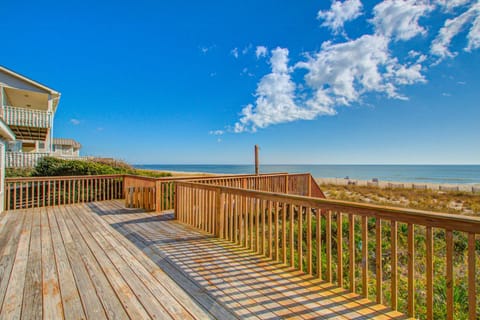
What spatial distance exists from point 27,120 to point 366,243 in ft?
49.3

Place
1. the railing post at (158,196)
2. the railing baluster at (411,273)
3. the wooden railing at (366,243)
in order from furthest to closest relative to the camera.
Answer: the railing post at (158,196) < the railing baluster at (411,273) < the wooden railing at (366,243)

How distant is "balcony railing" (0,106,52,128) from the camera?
10.3 m

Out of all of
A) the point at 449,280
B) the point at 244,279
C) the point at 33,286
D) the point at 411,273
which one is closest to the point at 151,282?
the point at 244,279

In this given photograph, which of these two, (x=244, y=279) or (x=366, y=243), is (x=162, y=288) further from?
(x=366, y=243)

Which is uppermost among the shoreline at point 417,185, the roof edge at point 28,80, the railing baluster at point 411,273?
the roof edge at point 28,80

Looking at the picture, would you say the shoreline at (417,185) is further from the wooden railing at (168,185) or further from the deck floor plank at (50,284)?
the deck floor plank at (50,284)

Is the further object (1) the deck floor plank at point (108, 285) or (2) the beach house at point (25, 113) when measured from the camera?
(2) the beach house at point (25, 113)

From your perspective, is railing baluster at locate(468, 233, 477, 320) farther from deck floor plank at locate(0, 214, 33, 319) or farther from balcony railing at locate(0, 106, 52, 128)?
balcony railing at locate(0, 106, 52, 128)

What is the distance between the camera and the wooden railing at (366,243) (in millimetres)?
1524

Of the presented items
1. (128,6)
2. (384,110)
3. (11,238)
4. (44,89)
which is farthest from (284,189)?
(384,110)

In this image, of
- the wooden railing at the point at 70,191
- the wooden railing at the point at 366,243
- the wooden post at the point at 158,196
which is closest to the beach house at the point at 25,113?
the wooden railing at the point at 70,191

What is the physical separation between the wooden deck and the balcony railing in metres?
9.91

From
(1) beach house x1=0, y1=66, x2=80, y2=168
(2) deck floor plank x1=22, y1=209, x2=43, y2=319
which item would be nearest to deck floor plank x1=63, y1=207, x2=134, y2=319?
(2) deck floor plank x1=22, y1=209, x2=43, y2=319

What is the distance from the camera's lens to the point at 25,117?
10.7m
